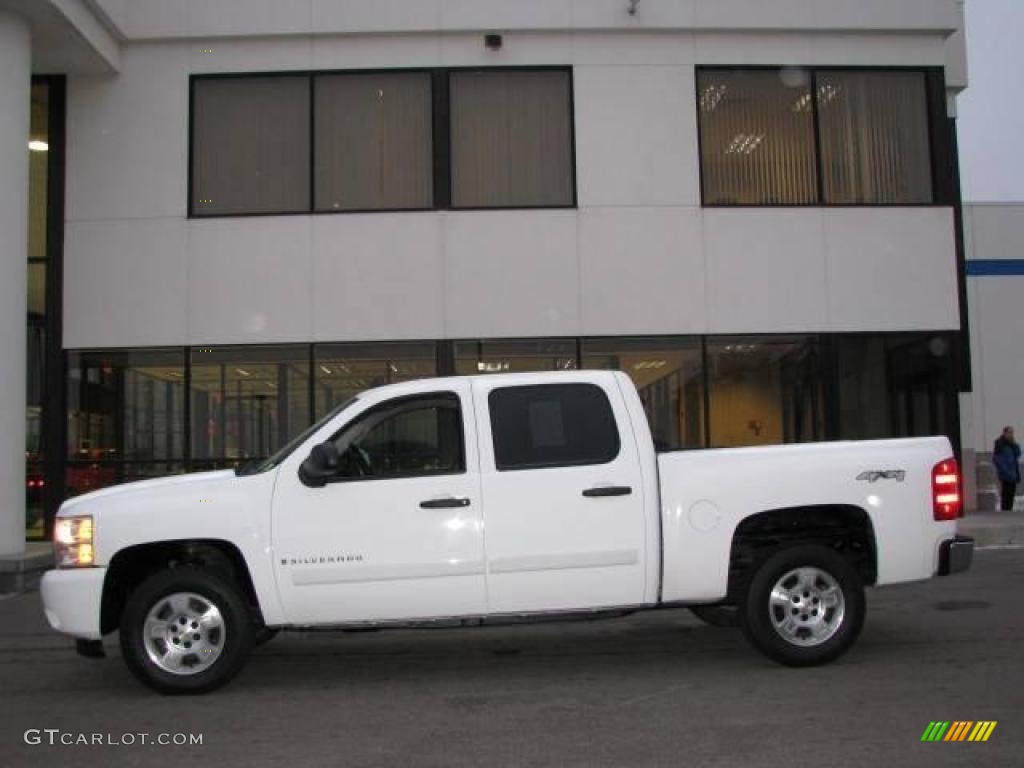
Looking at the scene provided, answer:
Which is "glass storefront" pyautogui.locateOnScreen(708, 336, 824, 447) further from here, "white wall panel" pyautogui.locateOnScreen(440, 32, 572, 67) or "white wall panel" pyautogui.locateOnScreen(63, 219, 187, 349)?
"white wall panel" pyautogui.locateOnScreen(63, 219, 187, 349)

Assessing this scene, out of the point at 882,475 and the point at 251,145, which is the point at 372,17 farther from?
the point at 882,475

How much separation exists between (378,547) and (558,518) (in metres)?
1.15

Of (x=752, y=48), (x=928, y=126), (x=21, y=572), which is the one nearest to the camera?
(x=21, y=572)

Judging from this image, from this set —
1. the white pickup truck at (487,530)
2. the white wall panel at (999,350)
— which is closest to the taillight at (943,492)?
the white pickup truck at (487,530)

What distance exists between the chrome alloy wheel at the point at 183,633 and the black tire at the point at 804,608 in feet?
11.3

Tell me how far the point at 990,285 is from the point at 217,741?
2297cm

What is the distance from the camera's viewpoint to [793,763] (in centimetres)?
505

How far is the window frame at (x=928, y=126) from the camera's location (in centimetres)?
1595

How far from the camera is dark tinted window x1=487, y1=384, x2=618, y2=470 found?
682 cm

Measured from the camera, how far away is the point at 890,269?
15.9m

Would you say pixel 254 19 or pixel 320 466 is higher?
pixel 254 19

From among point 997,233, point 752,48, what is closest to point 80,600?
point 752,48

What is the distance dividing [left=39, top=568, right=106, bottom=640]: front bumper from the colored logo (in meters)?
4.90

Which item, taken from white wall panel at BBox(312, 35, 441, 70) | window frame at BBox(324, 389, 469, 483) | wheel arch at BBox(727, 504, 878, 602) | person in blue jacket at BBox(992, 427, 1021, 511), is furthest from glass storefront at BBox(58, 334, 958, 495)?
window frame at BBox(324, 389, 469, 483)
